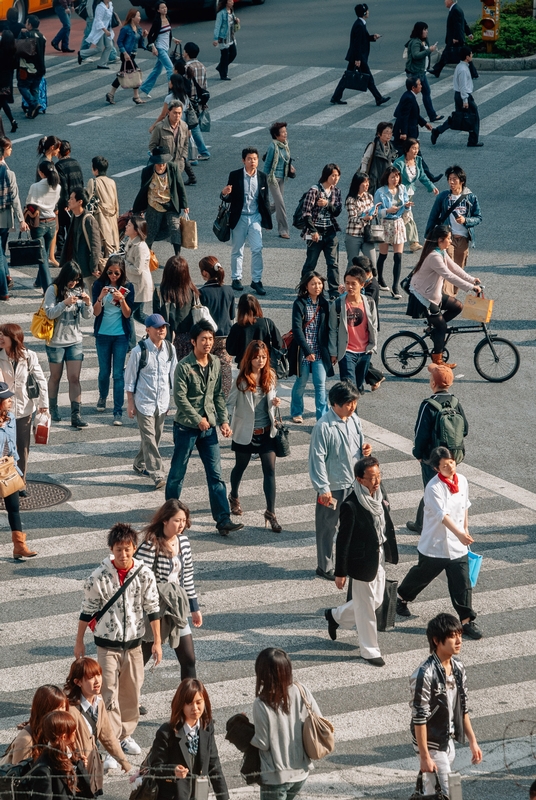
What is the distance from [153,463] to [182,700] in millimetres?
5878

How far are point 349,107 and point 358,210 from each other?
10.8 m

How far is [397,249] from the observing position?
17609 mm

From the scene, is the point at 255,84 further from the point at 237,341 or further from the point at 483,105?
the point at 237,341

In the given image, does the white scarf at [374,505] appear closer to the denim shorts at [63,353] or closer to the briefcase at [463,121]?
the denim shorts at [63,353]

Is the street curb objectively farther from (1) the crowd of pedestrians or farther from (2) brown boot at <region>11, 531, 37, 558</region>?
(2) brown boot at <region>11, 531, 37, 558</region>

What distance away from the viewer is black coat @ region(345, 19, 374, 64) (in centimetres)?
2636

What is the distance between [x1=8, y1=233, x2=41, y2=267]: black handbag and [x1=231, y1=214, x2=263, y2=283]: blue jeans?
2557mm

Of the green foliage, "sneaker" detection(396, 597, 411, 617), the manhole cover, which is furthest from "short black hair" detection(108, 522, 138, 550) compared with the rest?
the green foliage

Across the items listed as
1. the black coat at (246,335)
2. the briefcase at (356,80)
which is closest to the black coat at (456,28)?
the briefcase at (356,80)

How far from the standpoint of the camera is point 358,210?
56.0 feet

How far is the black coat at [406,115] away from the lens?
2216cm

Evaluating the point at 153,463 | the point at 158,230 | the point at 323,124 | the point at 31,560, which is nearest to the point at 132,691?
the point at 31,560

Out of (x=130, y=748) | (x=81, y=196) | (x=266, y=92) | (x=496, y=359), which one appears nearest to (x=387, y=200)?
(x=496, y=359)

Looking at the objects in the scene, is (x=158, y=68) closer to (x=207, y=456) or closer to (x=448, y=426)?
(x=207, y=456)
